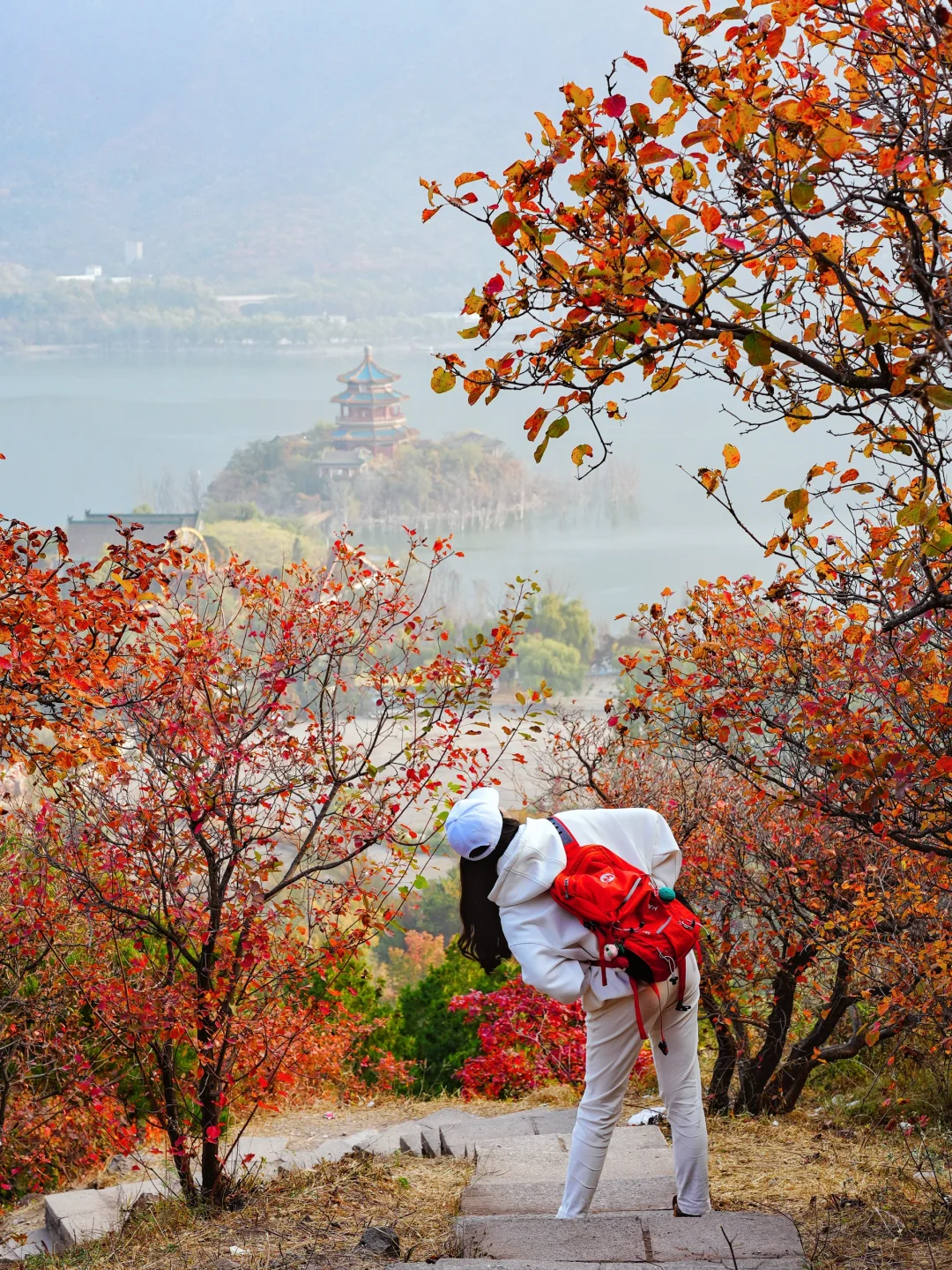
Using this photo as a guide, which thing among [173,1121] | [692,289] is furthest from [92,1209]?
[692,289]

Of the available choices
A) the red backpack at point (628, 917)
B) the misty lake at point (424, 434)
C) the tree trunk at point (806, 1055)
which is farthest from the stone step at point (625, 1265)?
the misty lake at point (424, 434)

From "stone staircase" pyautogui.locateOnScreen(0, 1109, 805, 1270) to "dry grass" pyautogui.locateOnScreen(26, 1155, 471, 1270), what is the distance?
0.55 ft

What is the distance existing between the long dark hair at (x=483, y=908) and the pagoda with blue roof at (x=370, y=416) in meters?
52.6

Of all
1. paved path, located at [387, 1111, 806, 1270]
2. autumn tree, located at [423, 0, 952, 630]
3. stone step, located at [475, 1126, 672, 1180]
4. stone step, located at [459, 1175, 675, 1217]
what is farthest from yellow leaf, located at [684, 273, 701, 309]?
stone step, located at [475, 1126, 672, 1180]

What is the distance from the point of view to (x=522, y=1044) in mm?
7602

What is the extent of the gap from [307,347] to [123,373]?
552 inches

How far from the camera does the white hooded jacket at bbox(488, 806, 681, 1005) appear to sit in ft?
10.3

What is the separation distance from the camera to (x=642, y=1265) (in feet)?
9.11

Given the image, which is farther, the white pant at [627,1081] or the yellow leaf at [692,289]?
the white pant at [627,1081]

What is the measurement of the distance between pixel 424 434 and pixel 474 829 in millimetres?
74727

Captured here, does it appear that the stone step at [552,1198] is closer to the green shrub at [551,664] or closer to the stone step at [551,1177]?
the stone step at [551,1177]

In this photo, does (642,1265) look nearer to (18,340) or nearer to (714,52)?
(714,52)

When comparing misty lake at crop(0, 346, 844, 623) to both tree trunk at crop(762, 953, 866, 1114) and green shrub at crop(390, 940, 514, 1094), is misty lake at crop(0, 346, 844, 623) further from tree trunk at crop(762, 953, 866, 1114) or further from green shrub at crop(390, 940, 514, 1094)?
tree trunk at crop(762, 953, 866, 1114)

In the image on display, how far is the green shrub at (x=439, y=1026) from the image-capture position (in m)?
8.80
